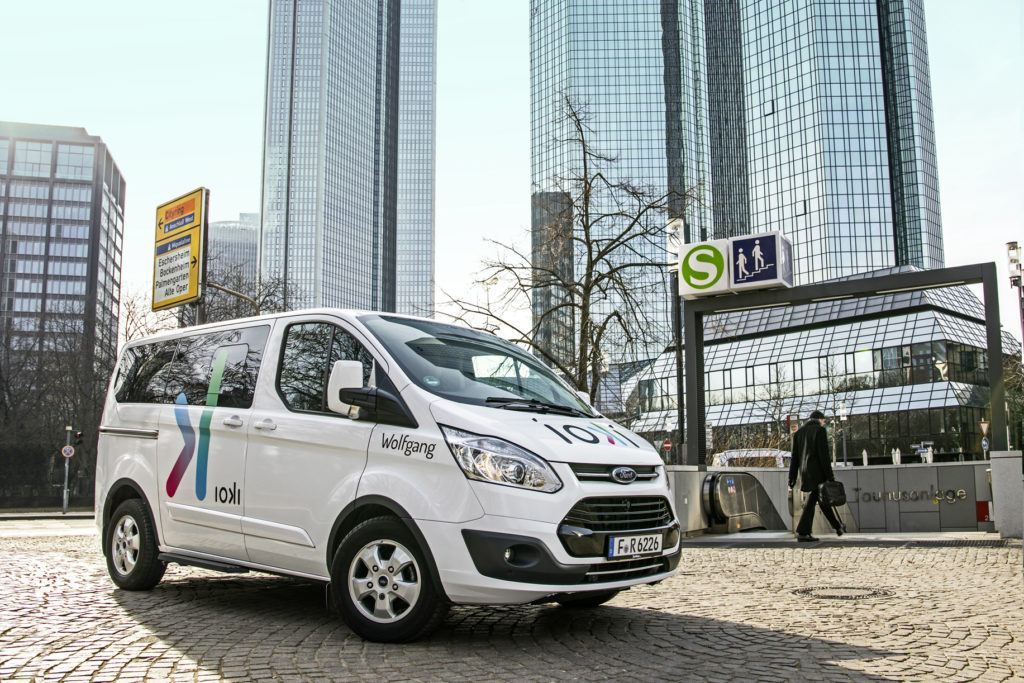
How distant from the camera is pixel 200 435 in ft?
20.8

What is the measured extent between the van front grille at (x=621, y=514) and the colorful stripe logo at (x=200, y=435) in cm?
303

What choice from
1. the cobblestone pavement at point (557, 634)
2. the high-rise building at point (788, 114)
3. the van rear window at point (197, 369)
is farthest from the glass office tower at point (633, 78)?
the cobblestone pavement at point (557, 634)

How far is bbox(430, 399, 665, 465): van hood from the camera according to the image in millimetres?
4758

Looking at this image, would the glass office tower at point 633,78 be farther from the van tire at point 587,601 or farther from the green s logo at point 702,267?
the van tire at point 587,601

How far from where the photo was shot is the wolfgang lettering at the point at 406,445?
4.85 metres

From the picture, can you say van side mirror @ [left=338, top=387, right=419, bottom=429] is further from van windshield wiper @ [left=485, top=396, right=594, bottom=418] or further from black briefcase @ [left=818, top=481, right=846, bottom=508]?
black briefcase @ [left=818, top=481, right=846, bottom=508]

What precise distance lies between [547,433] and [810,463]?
8242 mm

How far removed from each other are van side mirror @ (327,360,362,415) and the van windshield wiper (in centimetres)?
81

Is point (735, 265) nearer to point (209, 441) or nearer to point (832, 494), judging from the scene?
point (832, 494)

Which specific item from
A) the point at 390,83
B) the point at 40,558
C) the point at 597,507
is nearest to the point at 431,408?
A: the point at 597,507

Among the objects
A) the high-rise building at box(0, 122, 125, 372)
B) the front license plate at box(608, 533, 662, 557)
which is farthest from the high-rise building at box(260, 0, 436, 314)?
the front license plate at box(608, 533, 662, 557)

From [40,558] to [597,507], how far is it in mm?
8916

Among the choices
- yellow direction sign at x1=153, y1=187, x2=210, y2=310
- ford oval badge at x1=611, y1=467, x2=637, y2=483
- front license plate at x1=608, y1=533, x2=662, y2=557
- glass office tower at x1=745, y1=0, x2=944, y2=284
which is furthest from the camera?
glass office tower at x1=745, y1=0, x2=944, y2=284

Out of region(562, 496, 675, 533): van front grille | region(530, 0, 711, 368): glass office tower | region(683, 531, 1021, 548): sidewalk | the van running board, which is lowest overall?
region(683, 531, 1021, 548): sidewalk
